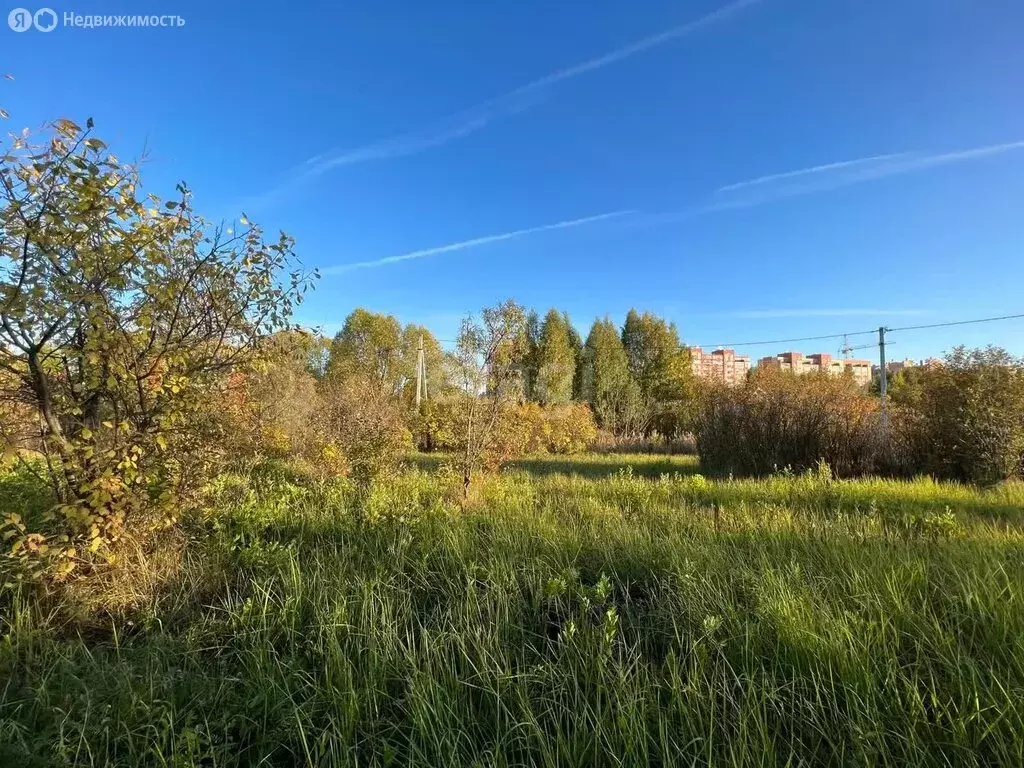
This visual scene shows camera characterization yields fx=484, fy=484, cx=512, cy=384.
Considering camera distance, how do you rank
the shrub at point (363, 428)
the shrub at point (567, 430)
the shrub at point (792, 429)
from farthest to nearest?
1. the shrub at point (567, 430)
2. the shrub at point (792, 429)
3. the shrub at point (363, 428)

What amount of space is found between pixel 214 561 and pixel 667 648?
3.17m

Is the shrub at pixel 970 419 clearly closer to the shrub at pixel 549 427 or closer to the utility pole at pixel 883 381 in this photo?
the utility pole at pixel 883 381

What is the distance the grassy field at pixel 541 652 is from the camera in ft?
5.42

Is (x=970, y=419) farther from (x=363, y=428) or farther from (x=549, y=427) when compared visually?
(x=549, y=427)

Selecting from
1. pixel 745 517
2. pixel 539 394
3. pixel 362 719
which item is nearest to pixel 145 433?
pixel 362 719

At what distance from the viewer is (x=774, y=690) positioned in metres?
1.73

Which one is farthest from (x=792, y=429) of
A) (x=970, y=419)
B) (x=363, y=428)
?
(x=363, y=428)

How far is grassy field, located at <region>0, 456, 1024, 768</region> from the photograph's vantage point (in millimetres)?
1653

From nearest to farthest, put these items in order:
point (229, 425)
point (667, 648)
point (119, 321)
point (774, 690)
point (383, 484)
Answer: point (774, 690), point (667, 648), point (119, 321), point (229, 425), point (383, 484)

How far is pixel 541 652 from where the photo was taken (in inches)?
93.1

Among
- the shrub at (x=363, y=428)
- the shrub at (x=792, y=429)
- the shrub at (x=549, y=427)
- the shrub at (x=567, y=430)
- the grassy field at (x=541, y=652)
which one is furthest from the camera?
the shrub at (x=567, y=430)

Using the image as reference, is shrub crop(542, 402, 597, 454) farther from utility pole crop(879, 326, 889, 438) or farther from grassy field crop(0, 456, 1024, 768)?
grassy field crop(0, 456, 1024, 768)

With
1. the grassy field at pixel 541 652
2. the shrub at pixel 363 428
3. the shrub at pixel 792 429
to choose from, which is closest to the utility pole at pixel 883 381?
the shrub at pixel 792 429

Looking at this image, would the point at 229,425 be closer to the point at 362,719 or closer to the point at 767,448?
the point at 362,719
